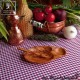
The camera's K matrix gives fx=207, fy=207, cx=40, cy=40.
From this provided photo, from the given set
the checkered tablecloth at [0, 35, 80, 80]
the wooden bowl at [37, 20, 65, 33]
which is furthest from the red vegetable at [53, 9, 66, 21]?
the checkered tablecloth at [0, 35, 80, 80]

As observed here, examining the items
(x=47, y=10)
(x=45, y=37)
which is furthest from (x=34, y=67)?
(x=47, y=10)

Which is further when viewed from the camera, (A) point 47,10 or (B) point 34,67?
(A) point 47,10

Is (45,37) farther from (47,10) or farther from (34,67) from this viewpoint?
(34,67)

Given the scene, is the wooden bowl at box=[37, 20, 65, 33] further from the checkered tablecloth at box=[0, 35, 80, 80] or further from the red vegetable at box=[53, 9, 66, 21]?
the checkered tablecloth at box=[0, 35, 80, 80]

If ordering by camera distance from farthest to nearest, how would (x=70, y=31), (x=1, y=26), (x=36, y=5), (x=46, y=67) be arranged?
1. (x=36, y=5)
2. (x=70, y=31)
3. (x=1, y=26)
4. (x=46, y=67)

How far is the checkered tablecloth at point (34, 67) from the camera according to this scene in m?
0.87

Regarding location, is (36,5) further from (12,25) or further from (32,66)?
(32,66)

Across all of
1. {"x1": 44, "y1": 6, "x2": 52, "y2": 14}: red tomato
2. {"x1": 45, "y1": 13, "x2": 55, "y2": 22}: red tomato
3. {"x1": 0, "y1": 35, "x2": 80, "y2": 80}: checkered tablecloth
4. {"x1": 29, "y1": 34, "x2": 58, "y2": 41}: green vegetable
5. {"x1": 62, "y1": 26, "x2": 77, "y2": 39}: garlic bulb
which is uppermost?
{"x1": 44, "y1": 6, "x2": 52, "y2": 14}: red tomato

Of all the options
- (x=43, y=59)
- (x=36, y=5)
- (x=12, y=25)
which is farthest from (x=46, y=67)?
(x=36, y=5)

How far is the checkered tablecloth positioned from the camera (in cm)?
87

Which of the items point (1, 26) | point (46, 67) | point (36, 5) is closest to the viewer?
point (46, 67)

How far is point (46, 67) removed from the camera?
3.04ft

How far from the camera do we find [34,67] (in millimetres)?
925

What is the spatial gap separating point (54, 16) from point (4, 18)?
282mm
